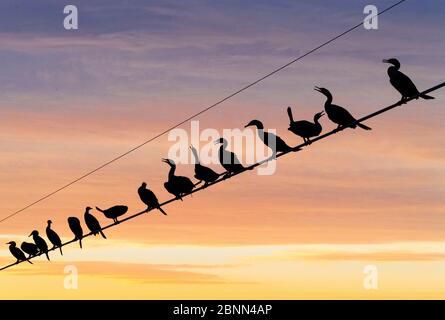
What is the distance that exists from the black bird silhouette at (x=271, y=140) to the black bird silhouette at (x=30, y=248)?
14.8m

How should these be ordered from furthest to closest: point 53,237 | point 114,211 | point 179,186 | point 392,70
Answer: point 53,237 → point 114,211 → point 179,186 → point 392,70

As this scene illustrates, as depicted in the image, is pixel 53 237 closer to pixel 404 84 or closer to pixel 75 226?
pixel 75 226

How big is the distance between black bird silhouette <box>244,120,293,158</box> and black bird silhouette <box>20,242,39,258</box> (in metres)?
14.8

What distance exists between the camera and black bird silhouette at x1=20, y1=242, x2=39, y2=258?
33906 mm

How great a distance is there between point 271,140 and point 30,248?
1670 centimetres

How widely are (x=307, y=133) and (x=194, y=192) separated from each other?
3469 millimetres

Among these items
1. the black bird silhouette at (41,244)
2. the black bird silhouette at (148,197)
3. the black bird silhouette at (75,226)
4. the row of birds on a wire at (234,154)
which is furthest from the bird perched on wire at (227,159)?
the black bird silhouette at (41,244)

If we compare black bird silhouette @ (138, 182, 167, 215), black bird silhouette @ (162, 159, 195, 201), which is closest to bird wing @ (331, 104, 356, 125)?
black bird silhouette @ (162, 159, 195, 201)

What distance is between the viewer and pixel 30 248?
113ft

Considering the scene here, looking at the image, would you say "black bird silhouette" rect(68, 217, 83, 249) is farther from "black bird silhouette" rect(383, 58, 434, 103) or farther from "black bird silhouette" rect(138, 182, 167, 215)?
→ "black bird silhouette" rect(383, 58, 434, 103)

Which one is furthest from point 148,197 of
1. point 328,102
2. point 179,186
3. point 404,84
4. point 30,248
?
point 30,248

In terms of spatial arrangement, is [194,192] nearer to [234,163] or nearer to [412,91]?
[234,163]
